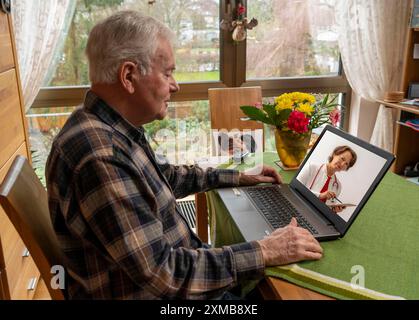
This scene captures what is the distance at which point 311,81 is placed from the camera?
310 cm

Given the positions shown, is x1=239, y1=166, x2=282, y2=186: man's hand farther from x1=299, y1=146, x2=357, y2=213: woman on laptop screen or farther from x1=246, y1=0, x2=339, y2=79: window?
x1=246, y1=0, x2=339, y2=79: window

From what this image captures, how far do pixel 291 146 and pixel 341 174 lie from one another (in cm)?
44

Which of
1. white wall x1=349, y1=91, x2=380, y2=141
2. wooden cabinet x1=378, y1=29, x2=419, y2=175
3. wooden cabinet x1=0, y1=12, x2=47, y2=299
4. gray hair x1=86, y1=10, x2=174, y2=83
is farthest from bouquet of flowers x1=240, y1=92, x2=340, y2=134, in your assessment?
white wall x1=349, y1=91, x2=380, y2=141

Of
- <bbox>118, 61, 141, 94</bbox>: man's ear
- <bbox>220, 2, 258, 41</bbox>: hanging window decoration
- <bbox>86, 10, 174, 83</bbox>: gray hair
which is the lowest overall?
<bbox>118, 61, 141, 94</bbox>: man's ear

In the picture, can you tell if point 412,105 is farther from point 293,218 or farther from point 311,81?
point 293,218

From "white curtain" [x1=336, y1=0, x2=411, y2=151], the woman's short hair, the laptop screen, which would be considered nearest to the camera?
the laptop screen

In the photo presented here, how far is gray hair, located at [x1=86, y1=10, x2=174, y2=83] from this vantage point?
0.96 m

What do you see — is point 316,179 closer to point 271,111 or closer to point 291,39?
point 271,111

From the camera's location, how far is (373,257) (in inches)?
38.2

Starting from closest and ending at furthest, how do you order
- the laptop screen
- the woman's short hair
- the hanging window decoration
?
the laptop screen
the woman's short hair
the hanging window decoration

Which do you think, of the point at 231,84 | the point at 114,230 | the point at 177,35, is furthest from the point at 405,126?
the point at 114,230

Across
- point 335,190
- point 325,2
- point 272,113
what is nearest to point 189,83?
point 325,2

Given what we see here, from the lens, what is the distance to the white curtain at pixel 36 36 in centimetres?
239

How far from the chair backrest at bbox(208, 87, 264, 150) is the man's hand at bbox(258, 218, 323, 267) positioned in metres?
1.40
